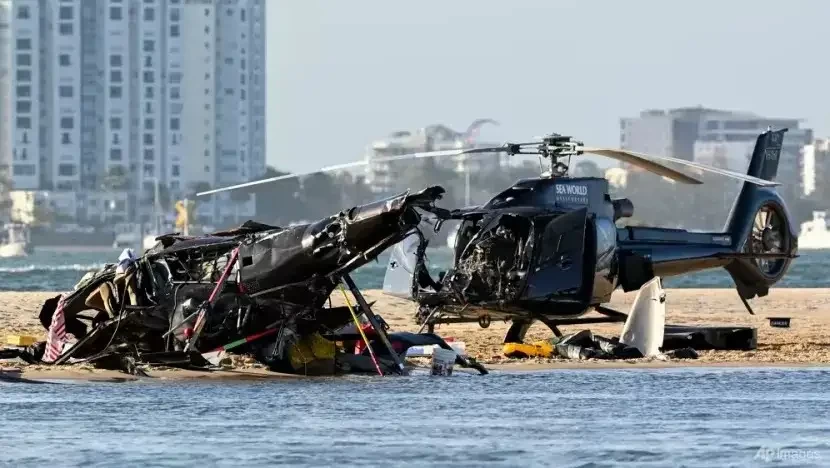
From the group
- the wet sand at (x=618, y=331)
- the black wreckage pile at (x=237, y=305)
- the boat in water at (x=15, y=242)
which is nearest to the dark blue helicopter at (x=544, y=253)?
the wet sand at (x=618, y=331)

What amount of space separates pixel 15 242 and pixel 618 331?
491 ft

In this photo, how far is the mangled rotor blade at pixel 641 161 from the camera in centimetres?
2653

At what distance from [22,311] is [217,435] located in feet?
80.0

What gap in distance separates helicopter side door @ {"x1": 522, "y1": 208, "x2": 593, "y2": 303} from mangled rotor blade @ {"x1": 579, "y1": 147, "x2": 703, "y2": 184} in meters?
0.94

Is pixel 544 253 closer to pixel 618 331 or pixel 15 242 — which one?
pixel 618 331

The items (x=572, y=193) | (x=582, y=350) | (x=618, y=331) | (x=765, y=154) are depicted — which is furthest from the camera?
(x=618, y=331)

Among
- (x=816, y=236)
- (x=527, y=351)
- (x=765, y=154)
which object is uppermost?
(x=765, y=154)

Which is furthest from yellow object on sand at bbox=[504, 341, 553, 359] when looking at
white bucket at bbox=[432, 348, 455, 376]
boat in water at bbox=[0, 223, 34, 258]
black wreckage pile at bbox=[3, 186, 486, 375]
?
boat in water at bbox=[0, 223, 34, 258]

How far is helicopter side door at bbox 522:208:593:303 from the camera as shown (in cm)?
2680

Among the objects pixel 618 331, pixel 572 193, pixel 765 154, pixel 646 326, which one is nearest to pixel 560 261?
pixel 572 193

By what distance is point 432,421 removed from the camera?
69.6 ft

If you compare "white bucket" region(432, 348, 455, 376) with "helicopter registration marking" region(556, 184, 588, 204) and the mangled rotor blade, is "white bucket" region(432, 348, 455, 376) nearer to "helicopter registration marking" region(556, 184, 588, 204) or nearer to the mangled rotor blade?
"helicopter registration marking" region(556, 184, 588, 204)

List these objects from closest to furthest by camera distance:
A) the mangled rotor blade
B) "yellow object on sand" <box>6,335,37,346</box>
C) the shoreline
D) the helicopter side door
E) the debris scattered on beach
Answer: the shoreline → the mangled rotor blade → the helicopter side door → "yellow object on sand" <box>6,335,37,346</box> → the debris scattered on beach

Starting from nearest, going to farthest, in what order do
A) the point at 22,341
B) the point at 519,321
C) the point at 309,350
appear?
the point at 309,350 → the point at 22,341 → the point at 519,321
